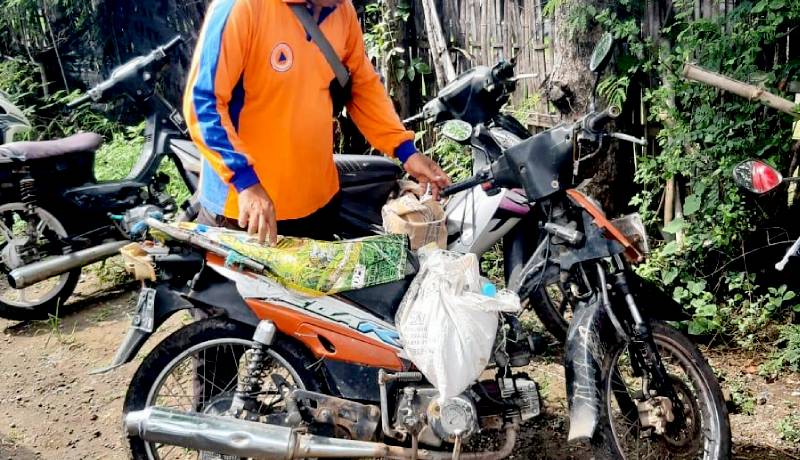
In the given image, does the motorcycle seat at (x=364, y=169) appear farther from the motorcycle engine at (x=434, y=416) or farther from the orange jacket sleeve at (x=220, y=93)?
the motorcycle engine at (x=434, y=416)

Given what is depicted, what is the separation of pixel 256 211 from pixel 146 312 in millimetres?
604

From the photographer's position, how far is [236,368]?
3.15m

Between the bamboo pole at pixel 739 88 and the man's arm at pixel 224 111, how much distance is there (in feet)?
7.72

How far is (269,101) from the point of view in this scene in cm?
293

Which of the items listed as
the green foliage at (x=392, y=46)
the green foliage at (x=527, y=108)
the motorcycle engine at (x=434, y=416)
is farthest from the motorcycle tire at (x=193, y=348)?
the green foliage at (x=392, y=46)

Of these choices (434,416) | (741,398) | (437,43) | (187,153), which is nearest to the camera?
(434,416)

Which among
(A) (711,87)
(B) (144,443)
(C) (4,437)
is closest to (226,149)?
(B) (144,443)

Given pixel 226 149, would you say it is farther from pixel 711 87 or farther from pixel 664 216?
pixel 664 216

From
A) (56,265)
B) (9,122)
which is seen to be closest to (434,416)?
(56,265)

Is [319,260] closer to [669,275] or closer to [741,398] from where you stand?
[741,398]

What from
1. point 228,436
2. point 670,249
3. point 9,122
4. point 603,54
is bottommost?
point 228,436

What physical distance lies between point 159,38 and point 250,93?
6253 millimetres

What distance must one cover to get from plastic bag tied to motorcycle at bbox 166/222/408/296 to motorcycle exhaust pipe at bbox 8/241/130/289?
2626 millimetres

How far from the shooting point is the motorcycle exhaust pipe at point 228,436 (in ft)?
8.66
